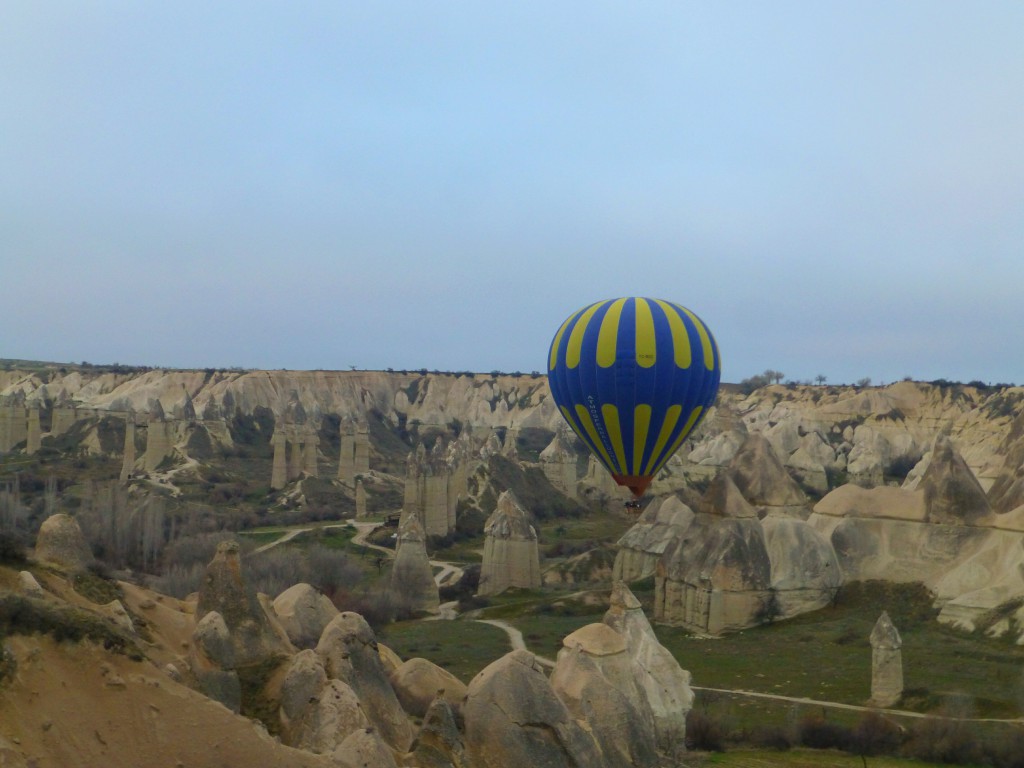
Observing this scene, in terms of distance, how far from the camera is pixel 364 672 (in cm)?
1101

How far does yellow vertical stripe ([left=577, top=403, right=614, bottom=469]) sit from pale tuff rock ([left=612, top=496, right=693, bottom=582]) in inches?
487

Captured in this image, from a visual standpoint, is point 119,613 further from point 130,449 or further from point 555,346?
point 130,449

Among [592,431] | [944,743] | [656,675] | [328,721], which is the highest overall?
[592,431]

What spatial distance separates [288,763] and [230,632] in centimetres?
340

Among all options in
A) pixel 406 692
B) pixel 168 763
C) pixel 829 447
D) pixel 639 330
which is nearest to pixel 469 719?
pixel 406 692

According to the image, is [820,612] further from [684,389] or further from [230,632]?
[230,632]

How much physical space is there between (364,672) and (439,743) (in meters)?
1.65

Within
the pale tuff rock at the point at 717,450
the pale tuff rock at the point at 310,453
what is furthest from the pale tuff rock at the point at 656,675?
the pale tuff rock at the point at 717,450

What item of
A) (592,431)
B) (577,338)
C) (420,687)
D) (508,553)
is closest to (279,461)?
(508,553)

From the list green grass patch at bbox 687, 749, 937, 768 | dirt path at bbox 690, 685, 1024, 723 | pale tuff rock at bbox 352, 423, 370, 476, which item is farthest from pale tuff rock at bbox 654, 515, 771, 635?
pale tuff rock at bbox 352, 423, 370, 476

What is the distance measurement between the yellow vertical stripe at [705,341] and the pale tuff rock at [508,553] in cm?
1412

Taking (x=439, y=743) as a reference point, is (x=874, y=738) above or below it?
below

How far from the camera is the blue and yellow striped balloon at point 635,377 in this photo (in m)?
21.7

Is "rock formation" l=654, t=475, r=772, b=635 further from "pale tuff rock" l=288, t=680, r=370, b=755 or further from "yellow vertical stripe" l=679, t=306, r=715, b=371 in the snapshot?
"pale tuff rock" l=288, t=680, r=370, b=755
